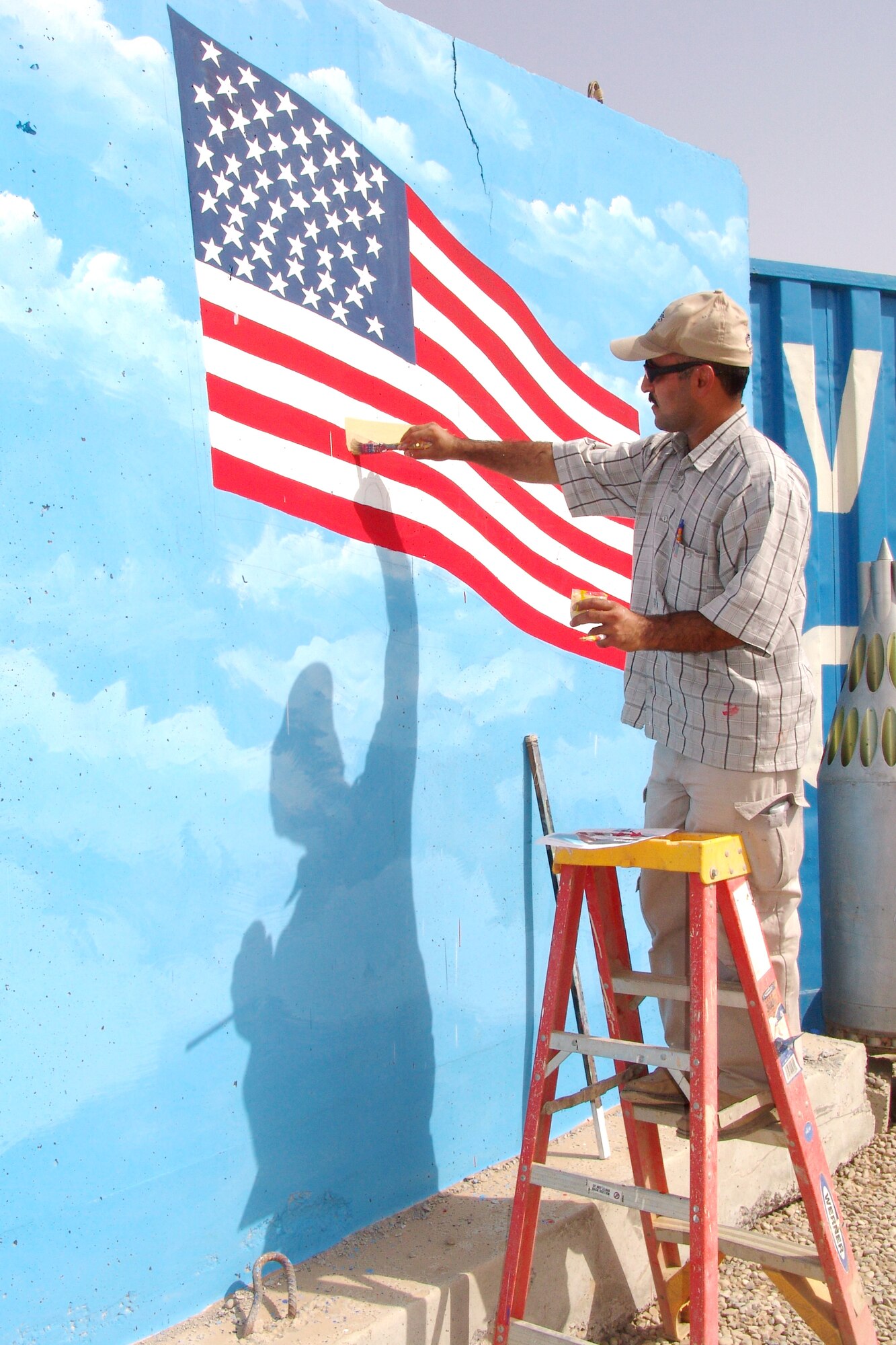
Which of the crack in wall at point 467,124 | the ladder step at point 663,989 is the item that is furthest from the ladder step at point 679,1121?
the crack in wall at point 467,124

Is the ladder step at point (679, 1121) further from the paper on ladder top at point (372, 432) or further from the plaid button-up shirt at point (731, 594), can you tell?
the paper on ladder top at point (372, 432)

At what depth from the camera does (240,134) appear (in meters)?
2.31

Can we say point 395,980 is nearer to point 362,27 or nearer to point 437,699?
point 437,699

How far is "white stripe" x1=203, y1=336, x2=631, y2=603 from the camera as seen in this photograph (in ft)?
7.51

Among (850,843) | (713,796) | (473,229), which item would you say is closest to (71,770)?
(713,796)

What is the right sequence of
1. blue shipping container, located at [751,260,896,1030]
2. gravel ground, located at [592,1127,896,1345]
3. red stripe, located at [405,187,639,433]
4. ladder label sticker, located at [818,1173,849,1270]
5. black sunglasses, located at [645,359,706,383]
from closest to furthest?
1. ladder label sticker, located at [818,1173,849,1270]
2. black sunglasses, located at [645,359,706,383]
3. gravel ground, located at [592,1127,896,1345]
4. red stripe, located at [405,187,639,433]
5. blue shipping container, located at [751,260,896,1030]

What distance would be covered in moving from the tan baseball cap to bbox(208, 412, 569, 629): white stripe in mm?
694

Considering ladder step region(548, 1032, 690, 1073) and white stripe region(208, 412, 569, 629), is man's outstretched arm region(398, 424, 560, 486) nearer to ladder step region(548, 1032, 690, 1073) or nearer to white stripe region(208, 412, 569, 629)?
white stripe region(208, 412, 569, 629)

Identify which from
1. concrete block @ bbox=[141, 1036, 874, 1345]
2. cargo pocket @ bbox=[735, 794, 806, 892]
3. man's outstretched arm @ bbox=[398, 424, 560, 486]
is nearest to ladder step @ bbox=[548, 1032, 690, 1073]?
cargo pocket @ bbox=[735, 794, 806, 892]

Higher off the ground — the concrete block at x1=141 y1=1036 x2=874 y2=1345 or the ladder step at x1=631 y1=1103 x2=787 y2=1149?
the ladder step at x1=631 y1=1103 x2=787 y2=1149

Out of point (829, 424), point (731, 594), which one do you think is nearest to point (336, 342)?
point (731, 594)

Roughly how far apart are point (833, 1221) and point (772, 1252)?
0.13m

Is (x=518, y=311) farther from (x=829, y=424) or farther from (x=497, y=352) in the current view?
(x=829, y=424)

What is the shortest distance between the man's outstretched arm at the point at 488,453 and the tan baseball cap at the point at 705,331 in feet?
1.55
